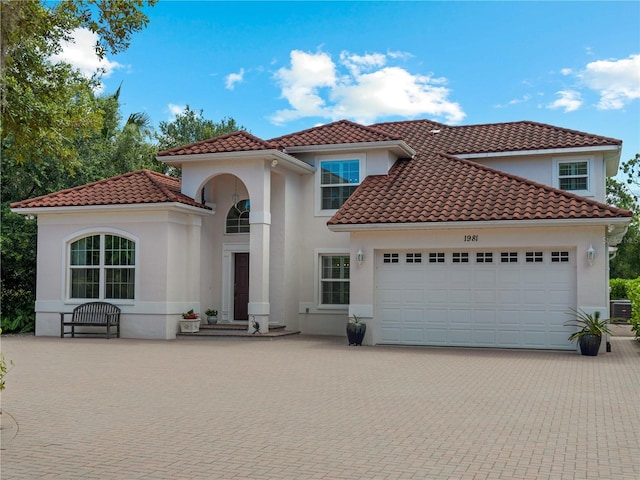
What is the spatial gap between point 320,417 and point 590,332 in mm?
9470

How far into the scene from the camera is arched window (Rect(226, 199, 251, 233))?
73.8 ft

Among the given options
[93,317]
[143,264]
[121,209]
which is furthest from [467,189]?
[93,317]

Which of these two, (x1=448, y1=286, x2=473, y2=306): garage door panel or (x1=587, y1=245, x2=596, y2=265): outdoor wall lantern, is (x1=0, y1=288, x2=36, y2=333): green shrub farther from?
(x1=587, y1=245, x2=596, y2=265): outdoor wall lantern

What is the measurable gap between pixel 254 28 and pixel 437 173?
23.7 feet

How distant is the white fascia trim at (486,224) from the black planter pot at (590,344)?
101 inches

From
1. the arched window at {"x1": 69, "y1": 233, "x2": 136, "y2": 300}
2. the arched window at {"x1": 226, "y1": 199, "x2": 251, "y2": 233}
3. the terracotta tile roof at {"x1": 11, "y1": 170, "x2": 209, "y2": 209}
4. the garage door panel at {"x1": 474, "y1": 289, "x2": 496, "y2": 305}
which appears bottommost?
the garage door panel at {"x1": 474, "y1": 289, "x2": 496, "y2": 305}

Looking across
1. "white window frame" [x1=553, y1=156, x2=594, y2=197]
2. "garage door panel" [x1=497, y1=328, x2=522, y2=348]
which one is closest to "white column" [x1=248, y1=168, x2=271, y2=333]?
"garage door panel" [x1=497, y1=328, x2=522, y2=348]

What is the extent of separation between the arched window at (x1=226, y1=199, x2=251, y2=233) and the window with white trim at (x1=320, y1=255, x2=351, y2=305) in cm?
274

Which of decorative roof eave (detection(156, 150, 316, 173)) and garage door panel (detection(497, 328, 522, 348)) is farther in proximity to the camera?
decorative roof eave (detection(156, 150, 316, 173))

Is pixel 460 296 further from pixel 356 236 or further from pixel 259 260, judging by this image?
pixel 259 260

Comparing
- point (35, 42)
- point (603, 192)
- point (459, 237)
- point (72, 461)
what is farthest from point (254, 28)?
point (72, 461)

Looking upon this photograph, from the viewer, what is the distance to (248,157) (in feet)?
66.3

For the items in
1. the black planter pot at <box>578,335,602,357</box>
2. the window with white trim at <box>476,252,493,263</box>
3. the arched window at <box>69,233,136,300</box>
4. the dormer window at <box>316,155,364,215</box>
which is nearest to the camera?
the black planter pot at <box>578,335,602,357</box>

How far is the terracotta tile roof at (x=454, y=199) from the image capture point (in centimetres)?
1720
